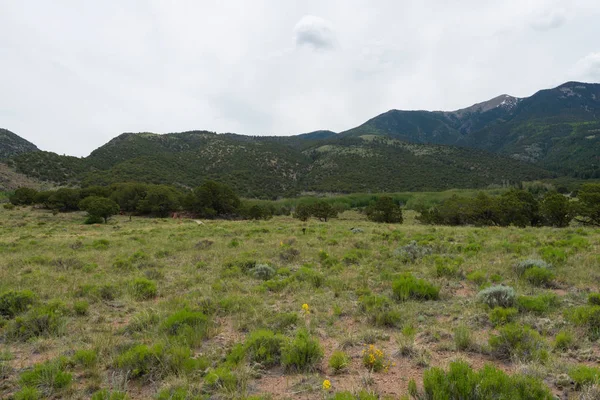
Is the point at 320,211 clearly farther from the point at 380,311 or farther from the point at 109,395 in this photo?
the point at 109,395

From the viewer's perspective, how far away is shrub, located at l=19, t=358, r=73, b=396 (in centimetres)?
415

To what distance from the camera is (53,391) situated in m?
4.12

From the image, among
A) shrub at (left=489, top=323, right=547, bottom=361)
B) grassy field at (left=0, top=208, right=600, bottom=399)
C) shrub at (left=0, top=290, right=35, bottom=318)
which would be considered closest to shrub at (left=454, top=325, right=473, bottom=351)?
grassy field at (left=0, top=208, right=600, bottom=399)

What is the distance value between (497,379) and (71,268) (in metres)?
12.8

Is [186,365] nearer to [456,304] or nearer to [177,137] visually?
[456,304]

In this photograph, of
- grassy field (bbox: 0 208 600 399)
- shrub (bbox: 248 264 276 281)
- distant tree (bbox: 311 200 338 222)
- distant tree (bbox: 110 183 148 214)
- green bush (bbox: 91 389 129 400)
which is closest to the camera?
green bush (bbox: 91 389 129 400)

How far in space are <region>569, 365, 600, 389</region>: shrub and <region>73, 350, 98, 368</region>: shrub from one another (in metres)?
6.33

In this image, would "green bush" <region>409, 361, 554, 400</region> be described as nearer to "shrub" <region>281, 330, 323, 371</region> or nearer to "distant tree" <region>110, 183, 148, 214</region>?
"shrub" <region>281, 330, 323, 371</region>

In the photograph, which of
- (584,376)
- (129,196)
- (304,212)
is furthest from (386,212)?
(584,376)

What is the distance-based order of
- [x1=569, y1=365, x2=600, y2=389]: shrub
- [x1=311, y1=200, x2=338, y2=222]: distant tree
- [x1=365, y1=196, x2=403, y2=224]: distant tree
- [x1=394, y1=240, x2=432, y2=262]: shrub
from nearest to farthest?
[x1=569, y1=365, x2=600, y2=389]: shrub, [x1=394, y1=240, x2=432, y2=262]: shrub, [x1=365, y1=196, x2=403, y2=224]: distant tree, [x1=311, y1=200, x2=338, y2=222]: distant tree

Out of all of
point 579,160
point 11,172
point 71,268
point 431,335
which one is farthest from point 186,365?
point 579,160

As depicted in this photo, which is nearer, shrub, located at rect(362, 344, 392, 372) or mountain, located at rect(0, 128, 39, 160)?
shrub, located at rect(362, 344, 392, 372)

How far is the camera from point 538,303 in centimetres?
580

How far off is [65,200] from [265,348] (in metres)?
53.1
